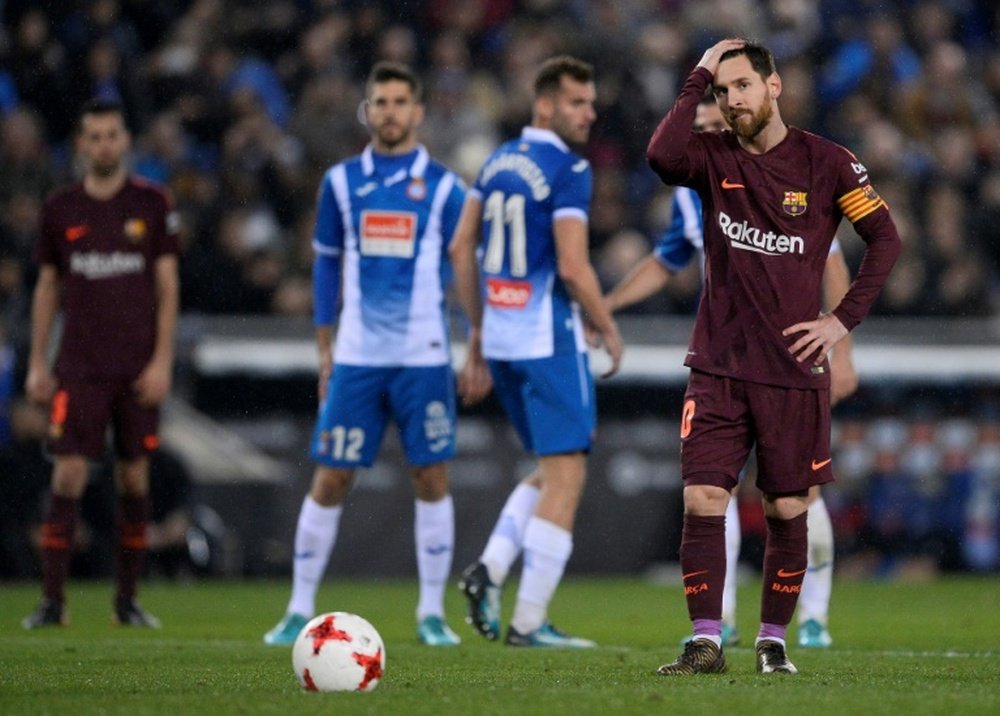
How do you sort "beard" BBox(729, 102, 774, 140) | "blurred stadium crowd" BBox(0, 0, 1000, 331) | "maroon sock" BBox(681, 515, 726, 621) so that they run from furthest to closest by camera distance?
"blurred stadium crowd" BBox(0, 0, 1000, 331) < "beard" BBox(729, 102, 774, 140) < "maroon sock" BBox(681, 515, 726, 621)

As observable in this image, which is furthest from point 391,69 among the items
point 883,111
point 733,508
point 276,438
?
point 883,111

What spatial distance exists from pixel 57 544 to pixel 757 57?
4.77 meters

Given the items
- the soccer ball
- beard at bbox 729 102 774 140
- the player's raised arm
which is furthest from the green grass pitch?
beard at bbox 729 102 774 140

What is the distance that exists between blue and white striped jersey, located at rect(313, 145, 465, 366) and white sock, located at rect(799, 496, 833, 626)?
186cm

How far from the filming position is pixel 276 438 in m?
13.8

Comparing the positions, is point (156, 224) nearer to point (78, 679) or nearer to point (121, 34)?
point (78, 679)

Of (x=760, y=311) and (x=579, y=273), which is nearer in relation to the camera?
(x=760, y=311)

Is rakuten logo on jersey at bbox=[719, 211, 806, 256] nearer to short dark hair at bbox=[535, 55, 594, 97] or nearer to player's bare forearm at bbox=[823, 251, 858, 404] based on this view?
player's bare forearm at bbox=[823, 251, 858, 404]

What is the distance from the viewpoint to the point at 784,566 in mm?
6426

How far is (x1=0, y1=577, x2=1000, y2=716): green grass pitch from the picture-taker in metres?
5.13

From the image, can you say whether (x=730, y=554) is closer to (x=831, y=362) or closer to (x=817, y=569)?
(x=817, y=569)

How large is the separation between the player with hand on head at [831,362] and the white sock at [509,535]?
0.94 metres

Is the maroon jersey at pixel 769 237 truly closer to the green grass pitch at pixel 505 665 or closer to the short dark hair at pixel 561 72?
the green grass pitch at pixel 505 665

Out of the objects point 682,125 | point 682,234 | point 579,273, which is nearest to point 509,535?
point 579,273
